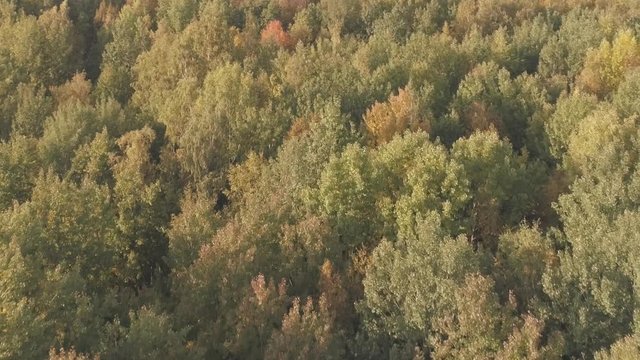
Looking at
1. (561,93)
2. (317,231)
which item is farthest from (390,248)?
(561,93)

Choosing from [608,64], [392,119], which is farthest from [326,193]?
[608,64]

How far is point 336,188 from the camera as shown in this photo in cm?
3869

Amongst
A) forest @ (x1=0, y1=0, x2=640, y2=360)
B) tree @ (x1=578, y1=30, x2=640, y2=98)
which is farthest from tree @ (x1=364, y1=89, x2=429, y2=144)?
tree @ (x1=578, y1=30, x2=640, y2=98)

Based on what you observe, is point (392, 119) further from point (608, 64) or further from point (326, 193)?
point (608, 64)

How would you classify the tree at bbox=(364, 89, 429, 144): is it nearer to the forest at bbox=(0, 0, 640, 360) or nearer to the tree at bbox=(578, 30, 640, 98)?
the forest at bbox=(0, 0, 640, 360)

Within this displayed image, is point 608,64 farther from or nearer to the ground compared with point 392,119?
nearer to the ground

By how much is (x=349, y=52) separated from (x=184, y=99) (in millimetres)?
18404

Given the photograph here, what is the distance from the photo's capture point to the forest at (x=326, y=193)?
27.8m

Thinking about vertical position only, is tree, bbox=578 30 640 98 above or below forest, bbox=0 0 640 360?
below

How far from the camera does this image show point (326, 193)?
38.5 m

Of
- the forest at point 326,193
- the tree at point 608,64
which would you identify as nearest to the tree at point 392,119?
the forest at point 326,193

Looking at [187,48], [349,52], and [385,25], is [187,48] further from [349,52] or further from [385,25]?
[385,25]

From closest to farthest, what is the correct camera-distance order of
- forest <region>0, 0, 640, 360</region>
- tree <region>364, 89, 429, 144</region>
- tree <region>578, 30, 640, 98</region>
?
forest <region>0, 0, 640, 360</region>, tree <region>364, 89, 429, 144</region>, tree <region>578, 30, 640, 98</region>

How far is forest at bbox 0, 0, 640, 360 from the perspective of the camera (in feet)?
91.1
